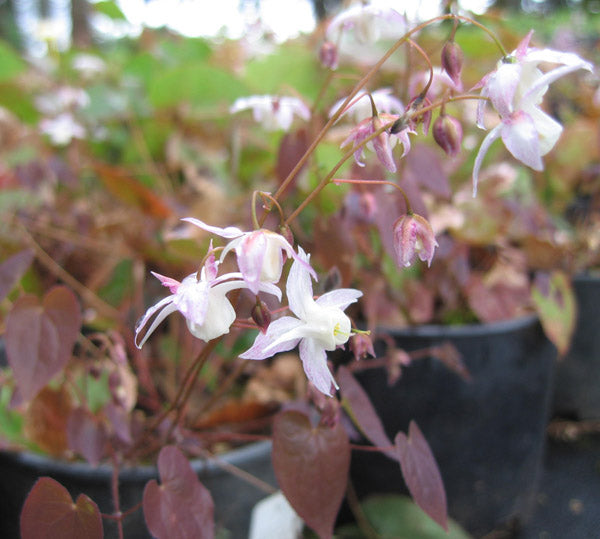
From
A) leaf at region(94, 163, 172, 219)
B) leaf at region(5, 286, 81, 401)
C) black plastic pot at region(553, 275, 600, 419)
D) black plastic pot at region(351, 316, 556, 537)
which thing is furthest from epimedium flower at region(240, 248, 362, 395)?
black plastic pot at region(553, 275, 600, 419)

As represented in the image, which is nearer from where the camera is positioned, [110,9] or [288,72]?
[288,72]

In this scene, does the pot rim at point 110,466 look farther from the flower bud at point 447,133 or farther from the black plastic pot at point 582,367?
the black plastic pot at point 582,367

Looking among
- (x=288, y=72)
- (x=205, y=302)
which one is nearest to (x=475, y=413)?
(x=205, y=302)

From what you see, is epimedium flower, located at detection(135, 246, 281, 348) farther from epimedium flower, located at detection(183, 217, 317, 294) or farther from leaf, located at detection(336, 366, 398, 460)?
leaf, located at detection(336, 366, 398, 460)

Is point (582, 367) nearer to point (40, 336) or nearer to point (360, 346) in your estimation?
point (360, 346)

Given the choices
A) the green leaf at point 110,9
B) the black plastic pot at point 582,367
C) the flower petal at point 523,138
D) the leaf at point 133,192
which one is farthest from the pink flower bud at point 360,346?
the green leaf at point 110,9

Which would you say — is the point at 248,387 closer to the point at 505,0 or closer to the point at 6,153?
the point at 6,153

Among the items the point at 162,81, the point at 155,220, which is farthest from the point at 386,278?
the point at 162,81
